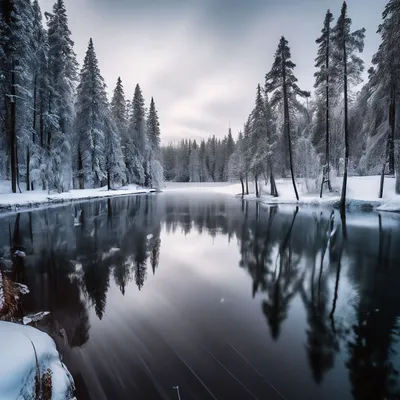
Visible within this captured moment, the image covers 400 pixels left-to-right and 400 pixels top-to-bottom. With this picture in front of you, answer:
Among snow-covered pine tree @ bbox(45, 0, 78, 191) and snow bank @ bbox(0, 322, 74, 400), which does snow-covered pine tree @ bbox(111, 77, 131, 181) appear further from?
snow bank @ bbox(0, 322, 74, 400)

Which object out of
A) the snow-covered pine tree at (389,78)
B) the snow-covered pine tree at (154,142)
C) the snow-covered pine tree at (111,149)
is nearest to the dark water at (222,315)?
the snow-covered pine tree at (389,78)

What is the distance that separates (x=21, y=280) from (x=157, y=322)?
14.5 ft

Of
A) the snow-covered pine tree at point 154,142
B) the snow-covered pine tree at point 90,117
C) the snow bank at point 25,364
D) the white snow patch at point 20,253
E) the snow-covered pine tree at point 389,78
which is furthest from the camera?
the snow-covered pine tree at point 154,142

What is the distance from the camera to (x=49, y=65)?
2888 cm

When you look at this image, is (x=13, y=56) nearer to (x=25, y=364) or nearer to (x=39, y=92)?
(x=39, y=92)

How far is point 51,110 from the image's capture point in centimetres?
2850

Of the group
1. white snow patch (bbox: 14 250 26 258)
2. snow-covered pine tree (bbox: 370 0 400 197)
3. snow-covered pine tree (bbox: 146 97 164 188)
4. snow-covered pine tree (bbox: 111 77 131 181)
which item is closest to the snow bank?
white snow patch (bbox: 14 250 26 258)

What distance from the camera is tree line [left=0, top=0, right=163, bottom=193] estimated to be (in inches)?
834

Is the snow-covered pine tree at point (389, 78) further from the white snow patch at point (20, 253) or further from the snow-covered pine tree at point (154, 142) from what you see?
the snow-covered pine tree at point (154, 142)

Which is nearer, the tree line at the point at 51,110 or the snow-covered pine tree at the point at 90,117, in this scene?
the tree line at the point at 51,110

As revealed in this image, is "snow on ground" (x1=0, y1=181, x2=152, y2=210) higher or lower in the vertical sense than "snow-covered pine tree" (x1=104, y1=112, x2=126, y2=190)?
lower

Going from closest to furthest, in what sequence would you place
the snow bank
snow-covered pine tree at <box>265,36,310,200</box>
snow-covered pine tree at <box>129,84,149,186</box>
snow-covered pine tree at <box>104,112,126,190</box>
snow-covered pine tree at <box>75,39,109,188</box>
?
the snow bank, snow-covered pine tree at <box>265,36,310,200</box>, snow-covered pine tree at <box>75,39,109,188</box>, snow-covered pine tree at <box>104,112,126,190</box>, snow-covered pine tree at <box>129,84,149,186</box>

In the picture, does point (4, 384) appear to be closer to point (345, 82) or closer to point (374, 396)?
point (374, 396)

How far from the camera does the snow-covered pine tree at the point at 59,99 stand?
28547 mm
